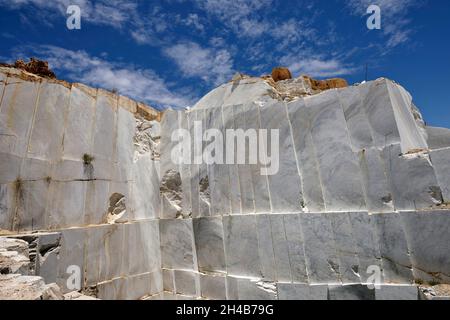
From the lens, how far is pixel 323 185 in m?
6.59

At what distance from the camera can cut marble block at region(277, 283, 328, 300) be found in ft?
20.3

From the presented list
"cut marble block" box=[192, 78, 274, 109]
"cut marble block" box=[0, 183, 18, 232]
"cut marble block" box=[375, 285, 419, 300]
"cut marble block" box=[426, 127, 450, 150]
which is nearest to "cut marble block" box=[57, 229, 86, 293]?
"cut marble block" box=[0, 183, 18, 232]

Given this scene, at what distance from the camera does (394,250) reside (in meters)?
5.71

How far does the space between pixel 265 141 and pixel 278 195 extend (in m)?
1.36

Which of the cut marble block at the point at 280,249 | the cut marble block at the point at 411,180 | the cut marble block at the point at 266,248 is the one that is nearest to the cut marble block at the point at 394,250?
the cut marble block at the point at 411,180

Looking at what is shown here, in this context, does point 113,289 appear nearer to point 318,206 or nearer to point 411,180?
point 318,206

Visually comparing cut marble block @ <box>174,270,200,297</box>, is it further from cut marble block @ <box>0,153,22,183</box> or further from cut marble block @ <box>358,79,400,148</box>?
cut marble block @ <box>358,79,400,148</box>

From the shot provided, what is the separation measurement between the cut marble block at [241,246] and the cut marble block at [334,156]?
1835 millimetres

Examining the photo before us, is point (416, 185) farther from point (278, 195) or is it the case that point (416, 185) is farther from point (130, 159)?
point (130, 159)

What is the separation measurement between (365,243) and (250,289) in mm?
2688

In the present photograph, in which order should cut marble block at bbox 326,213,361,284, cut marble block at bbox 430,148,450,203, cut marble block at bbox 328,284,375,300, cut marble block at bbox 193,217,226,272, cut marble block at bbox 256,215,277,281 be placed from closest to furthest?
cut marble block at bbox 430,148,450,203 → cut marble block at bbox 328,284,375,300 → cut marble block at bbox 326,213,361,284 → cut marble block at bbox 256,215,277,281 → cut marble block at bbox 193,217,226,272

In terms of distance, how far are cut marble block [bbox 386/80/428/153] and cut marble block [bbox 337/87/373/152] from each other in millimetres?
562

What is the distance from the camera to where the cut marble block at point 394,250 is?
219 inches

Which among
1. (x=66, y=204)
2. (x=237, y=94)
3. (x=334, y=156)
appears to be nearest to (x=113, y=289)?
(x=66, y=204)
